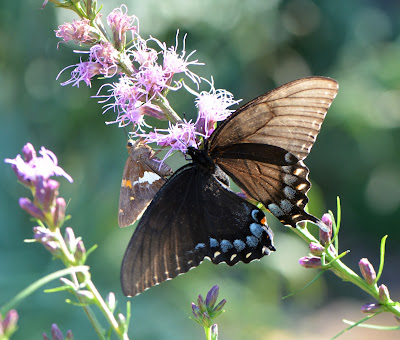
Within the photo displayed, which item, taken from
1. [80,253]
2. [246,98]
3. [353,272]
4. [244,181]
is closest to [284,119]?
[244,181]

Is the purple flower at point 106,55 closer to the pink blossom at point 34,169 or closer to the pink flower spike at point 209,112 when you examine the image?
the pink flower spike at point 209,112

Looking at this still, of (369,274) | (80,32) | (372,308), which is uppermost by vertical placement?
(80,32)

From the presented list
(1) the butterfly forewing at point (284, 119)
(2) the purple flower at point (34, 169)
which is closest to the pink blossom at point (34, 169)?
(2) the purple flower at point (34, 169)

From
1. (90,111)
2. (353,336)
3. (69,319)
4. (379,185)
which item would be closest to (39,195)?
(69,319)

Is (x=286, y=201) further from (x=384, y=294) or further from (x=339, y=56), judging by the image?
(x=339, y=56)

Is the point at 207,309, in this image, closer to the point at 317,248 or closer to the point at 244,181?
the point at 317,248
